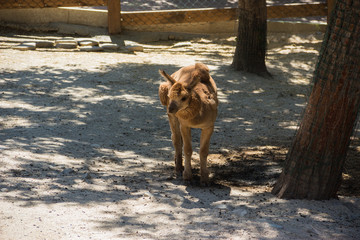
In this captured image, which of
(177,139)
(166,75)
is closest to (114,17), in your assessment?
(177,139)

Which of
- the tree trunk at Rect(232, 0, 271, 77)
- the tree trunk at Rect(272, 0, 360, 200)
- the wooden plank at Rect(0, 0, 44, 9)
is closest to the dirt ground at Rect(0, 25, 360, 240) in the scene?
the tree trunk at Rect(272, 0, 360, 200)

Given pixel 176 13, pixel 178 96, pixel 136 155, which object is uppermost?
pixel 176 13

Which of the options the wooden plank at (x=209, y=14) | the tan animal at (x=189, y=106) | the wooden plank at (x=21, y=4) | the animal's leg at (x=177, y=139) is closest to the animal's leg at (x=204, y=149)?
the tan animal at (x=189, y=106)

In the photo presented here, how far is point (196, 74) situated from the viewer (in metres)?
5.49

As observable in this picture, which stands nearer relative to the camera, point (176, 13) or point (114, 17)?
point (176, 13)

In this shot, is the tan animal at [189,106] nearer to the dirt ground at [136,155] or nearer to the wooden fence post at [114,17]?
the dirt ground at [136,155]

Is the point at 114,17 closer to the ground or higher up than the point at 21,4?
closer to the ground

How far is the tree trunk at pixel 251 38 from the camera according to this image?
11.1 m

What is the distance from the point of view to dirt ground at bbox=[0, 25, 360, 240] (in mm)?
4410

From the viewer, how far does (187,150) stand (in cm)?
587

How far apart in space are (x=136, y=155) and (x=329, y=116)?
298 centimetres

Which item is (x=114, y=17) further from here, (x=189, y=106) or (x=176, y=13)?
(x=189, y=106)

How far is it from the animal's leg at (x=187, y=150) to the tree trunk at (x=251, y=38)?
19.8 feet

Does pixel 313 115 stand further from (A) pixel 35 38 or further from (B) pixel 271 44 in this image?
(A) pixel 35 38
